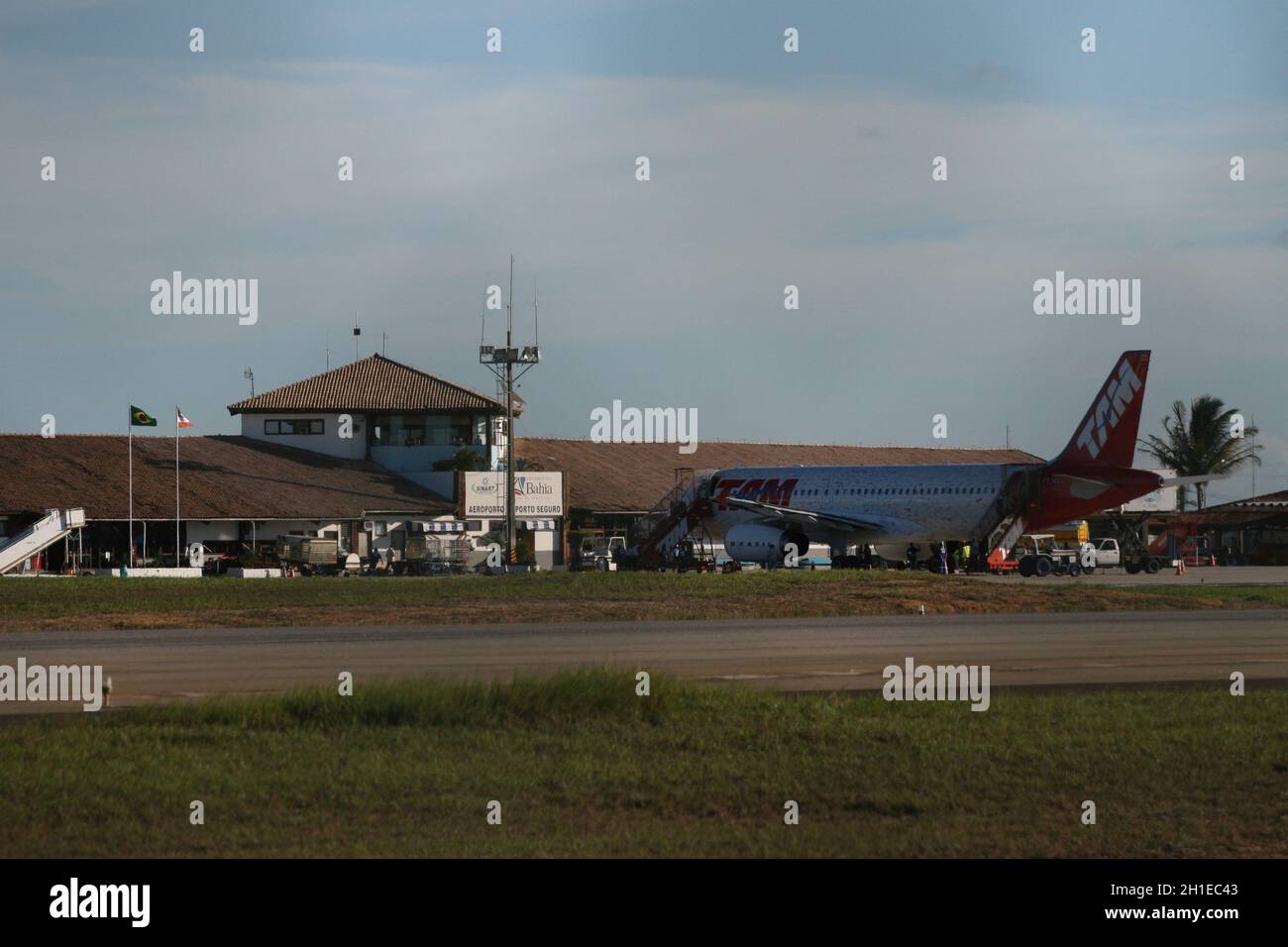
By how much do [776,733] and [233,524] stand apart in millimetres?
53437

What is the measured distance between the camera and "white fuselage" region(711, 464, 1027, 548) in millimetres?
56500

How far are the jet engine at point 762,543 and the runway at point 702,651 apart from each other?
24596 mm

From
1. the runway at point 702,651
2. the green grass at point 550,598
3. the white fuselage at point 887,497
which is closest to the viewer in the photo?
the runway at point 702,651

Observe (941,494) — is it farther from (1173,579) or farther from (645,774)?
(645,774)

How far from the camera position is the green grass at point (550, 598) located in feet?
118

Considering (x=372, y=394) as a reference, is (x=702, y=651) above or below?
below

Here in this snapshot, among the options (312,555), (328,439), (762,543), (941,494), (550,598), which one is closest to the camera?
(550,598)

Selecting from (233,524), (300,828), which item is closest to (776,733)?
(300,828)

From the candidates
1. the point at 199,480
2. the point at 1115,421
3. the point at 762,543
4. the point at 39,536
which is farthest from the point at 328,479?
the point at 1115,421

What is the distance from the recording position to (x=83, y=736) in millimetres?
15539

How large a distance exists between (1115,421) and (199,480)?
38420 mm

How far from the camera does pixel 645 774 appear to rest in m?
→ 13.5

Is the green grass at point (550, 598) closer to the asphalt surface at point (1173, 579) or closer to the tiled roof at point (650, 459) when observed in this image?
the asphalt surface at point (1173, 579)

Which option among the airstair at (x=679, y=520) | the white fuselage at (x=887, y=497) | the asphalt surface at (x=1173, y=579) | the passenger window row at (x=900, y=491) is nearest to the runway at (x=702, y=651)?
the asphalt surface at (x=1173, y=579)
